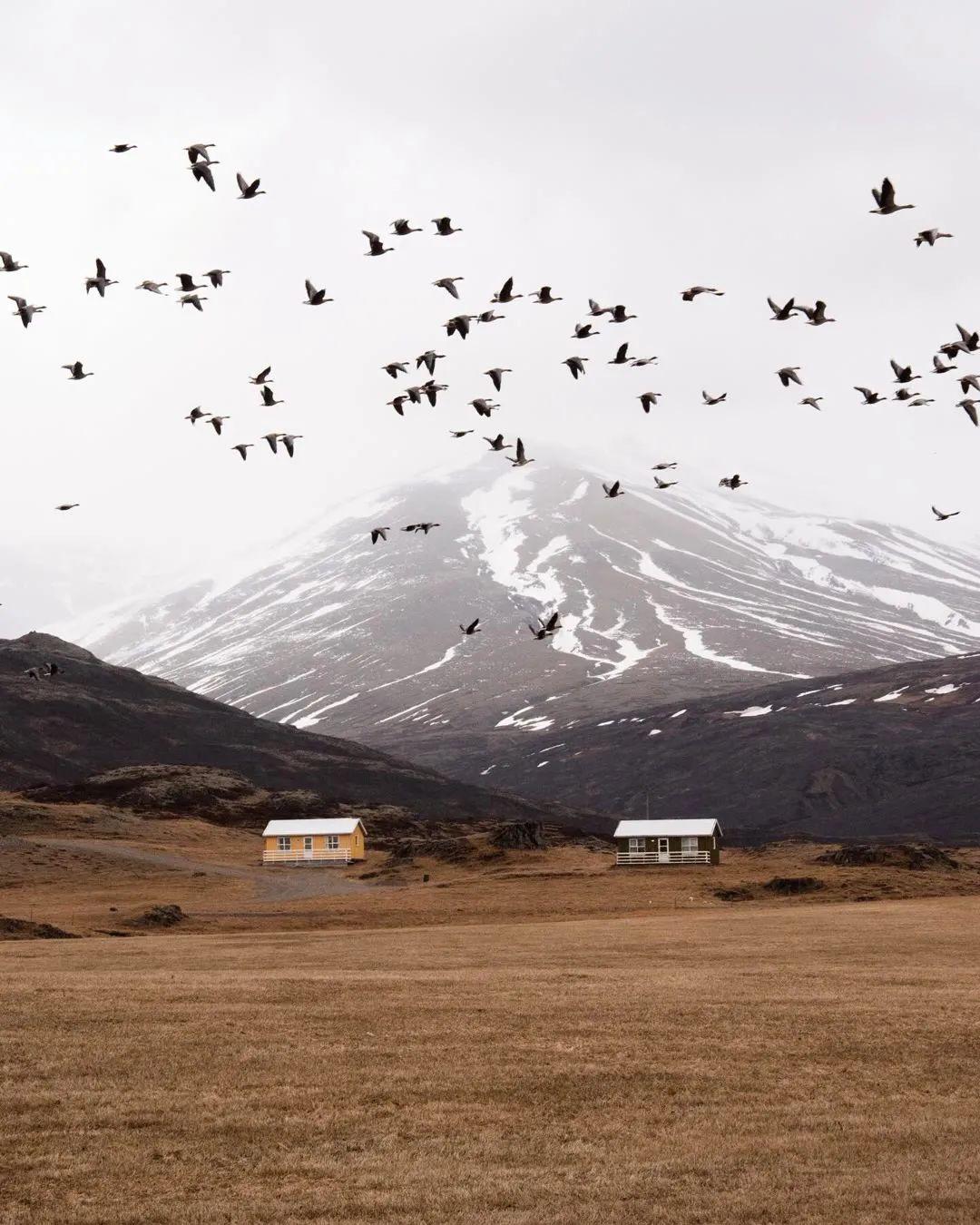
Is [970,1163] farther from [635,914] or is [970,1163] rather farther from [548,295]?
[635,914]

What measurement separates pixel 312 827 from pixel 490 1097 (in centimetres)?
11018

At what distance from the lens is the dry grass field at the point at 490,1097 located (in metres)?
17.6

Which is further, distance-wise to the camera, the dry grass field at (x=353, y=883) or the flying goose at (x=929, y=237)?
the dry grass field at (x=353, y=883)

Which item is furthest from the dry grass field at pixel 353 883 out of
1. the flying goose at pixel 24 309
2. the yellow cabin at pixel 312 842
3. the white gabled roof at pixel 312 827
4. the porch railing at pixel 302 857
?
the flying goose at pixel 24 309

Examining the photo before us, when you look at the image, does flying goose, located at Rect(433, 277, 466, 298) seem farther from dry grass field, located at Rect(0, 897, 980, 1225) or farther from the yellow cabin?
the yellow cabin

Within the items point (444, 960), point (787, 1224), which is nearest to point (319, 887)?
point (444, 960)

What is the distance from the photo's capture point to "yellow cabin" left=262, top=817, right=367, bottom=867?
12925 cm

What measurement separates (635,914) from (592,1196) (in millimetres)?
64441

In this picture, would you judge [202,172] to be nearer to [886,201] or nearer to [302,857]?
[886,201]

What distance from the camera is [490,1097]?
22734mm

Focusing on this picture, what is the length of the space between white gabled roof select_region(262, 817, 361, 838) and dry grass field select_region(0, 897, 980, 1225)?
298ft

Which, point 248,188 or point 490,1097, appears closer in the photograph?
point 490,1097

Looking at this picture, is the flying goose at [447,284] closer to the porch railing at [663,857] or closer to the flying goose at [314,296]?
the flying goose at [314,296]

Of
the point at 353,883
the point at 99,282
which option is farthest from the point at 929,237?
the point at 353,883
